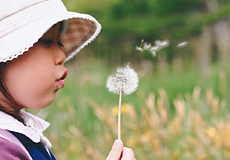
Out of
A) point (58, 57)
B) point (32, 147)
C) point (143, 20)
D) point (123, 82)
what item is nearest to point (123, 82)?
point (123, 82)

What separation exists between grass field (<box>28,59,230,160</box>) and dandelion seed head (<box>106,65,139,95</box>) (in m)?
1.03

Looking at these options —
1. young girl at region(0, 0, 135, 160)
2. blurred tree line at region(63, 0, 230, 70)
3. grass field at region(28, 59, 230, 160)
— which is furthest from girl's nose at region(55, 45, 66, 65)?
blurred tree line at region(63, 0, 230, 70)

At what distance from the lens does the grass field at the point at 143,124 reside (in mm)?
1941

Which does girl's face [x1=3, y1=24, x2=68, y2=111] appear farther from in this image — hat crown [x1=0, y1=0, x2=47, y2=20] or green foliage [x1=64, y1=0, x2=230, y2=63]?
green foliage [x1=64, y1=0, x2=230, y2=63]

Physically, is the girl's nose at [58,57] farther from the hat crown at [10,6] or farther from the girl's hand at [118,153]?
the girl's hand at [118,153]

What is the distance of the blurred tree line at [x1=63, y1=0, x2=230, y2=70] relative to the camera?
716 centimetres

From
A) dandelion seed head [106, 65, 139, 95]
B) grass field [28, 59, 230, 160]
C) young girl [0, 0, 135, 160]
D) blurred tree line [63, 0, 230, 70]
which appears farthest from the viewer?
blurred tree line [63, 0, 230, 70]

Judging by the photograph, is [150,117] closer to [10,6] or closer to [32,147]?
[32,147]

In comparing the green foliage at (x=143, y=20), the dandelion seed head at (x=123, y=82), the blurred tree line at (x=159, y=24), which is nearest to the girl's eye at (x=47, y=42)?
the dandelion seed head at (x=123, y=82)

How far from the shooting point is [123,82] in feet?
3.06

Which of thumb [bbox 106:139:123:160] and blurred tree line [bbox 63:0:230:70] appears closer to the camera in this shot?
thumb [bbox 106:139:123:160]

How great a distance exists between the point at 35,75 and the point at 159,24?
6816 millimetres

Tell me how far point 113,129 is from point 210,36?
7.22 m

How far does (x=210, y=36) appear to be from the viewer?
28.0 ft
